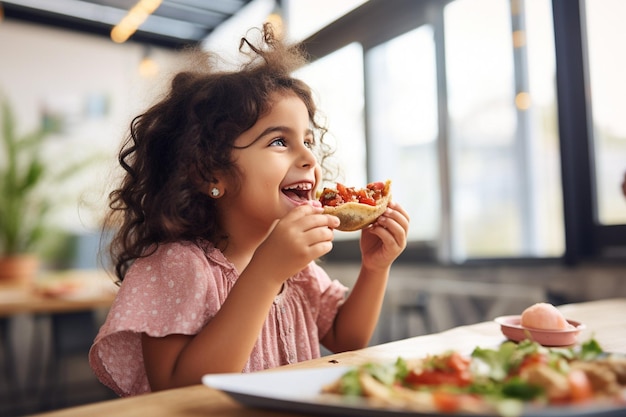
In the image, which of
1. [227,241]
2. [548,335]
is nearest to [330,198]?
[227,241]

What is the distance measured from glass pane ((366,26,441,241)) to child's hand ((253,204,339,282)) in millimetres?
2575

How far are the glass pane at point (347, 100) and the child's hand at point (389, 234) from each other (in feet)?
9.93

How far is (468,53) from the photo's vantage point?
11.6ft

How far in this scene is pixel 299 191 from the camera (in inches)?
58.4

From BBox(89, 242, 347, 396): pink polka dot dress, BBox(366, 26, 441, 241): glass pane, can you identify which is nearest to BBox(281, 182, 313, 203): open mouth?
BBox(89, 242, 347, 396): pink polka dot dress

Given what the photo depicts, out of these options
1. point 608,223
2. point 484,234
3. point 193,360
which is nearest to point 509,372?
Answer: point 193,360

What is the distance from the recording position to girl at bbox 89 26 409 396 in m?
1.12

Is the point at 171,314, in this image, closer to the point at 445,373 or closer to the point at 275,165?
the point at 275,165

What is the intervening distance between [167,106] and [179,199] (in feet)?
1.12

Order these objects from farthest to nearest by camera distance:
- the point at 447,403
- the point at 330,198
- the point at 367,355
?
1. the point at 330,198
2. the point at 367,355
3. the point at 447,403

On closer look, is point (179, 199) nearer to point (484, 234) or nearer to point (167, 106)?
point (167, 106)

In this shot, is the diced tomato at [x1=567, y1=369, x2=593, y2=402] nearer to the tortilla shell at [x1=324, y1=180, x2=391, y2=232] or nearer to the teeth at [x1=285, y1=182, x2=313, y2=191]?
the tortilla shell at [x1=324, y1=180, x2=391, y2=232]

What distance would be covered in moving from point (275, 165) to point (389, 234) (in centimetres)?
38

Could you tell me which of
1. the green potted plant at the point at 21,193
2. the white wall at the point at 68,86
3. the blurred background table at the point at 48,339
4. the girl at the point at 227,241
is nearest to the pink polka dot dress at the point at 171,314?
the girl at the point at 227,241
